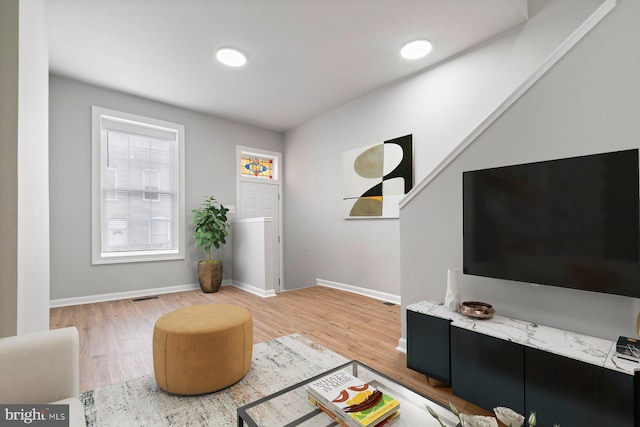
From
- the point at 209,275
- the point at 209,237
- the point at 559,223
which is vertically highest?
the point at 559,223

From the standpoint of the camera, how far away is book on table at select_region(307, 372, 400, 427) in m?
1.01

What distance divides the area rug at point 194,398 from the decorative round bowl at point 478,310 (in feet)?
3.17

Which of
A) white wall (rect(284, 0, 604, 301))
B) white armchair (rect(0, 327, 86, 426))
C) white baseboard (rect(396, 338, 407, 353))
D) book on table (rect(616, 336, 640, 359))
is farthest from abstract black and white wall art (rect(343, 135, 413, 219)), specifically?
white armchair (rect(0, 327, 86, 426))

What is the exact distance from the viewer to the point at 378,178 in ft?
13.0

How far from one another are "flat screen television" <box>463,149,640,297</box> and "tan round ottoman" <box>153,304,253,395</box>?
1636mm

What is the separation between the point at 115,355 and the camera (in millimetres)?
2326

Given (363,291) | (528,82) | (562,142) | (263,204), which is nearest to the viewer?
(562,142)

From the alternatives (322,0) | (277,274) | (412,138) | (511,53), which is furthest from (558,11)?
(277,274)

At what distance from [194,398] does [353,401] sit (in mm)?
1170

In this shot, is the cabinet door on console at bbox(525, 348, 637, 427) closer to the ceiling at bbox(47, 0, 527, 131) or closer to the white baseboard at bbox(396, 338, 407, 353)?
the white baseboard at bbox(396, 338, 407, 353)

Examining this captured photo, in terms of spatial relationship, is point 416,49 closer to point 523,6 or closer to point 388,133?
point 523,6

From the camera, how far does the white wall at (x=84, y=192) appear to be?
12.0 feet

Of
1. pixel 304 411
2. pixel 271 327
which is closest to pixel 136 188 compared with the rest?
pixel 271 327

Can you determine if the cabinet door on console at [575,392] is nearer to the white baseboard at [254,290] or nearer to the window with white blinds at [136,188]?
the white baseboard at [254,290]
